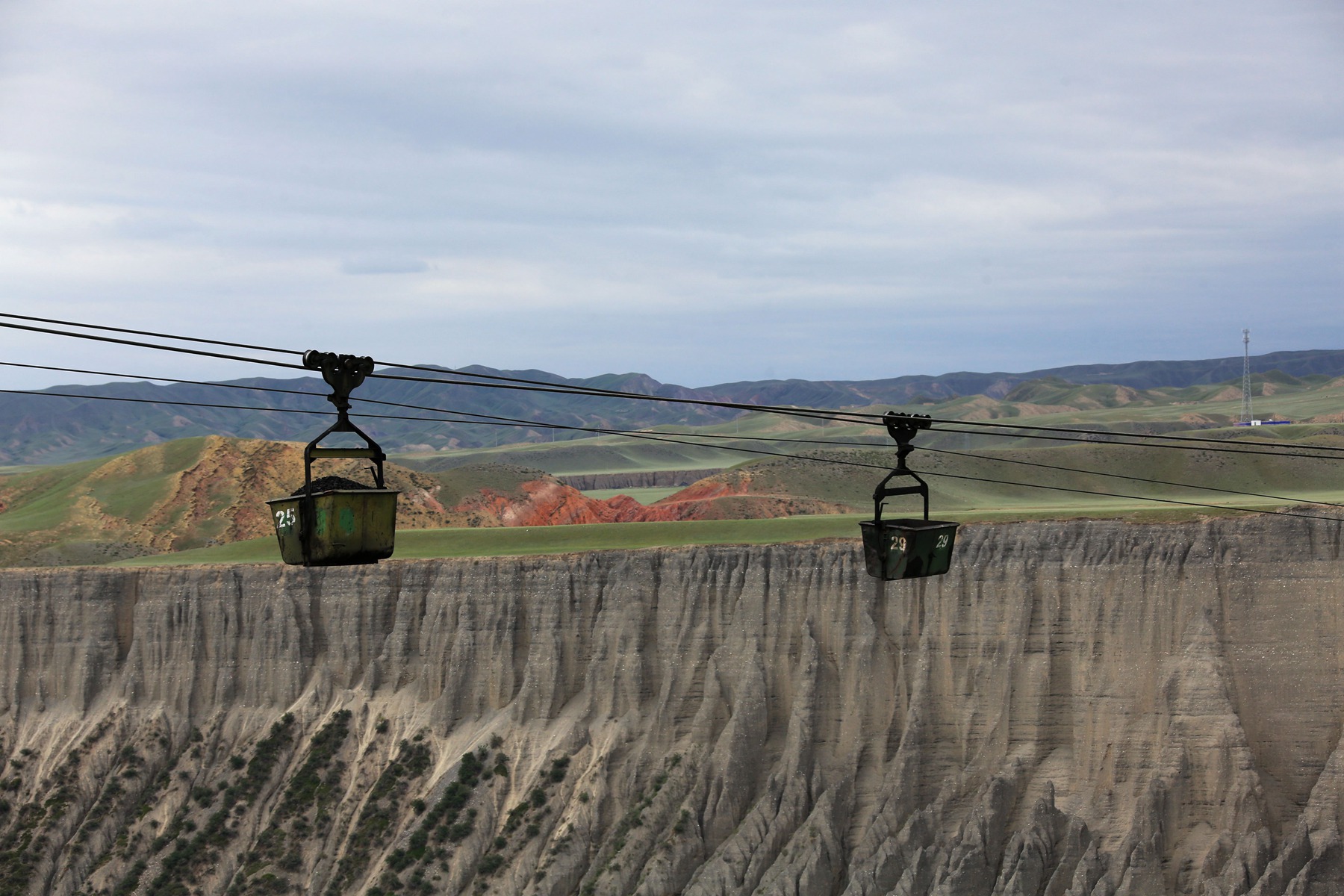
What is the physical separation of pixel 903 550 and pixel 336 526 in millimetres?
7910

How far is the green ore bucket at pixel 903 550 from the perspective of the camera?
18.8m

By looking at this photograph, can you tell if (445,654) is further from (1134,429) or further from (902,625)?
(1134,429)

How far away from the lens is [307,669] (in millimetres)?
64000

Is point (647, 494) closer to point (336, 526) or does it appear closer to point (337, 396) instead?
point (336, 526)

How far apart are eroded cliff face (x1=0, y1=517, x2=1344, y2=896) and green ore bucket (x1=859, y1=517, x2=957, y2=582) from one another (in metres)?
34.8

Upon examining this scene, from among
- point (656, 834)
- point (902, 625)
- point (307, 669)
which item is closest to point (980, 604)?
point (902, 625)

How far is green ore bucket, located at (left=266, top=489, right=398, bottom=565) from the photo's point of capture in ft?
55.6

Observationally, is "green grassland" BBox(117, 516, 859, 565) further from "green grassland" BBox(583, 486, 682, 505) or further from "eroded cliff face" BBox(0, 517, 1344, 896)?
"green grassland" BBox(583, 486, 682, 505)

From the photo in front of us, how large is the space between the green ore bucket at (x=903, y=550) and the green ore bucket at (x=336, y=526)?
22.2ft

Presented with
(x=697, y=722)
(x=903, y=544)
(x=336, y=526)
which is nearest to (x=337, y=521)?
(x=336, y=526)

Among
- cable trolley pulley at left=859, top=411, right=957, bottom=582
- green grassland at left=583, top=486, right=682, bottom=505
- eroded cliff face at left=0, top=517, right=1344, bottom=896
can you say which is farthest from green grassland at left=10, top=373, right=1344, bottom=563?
cable trolley pulley at left=859, top=411, right=957, bottom=582

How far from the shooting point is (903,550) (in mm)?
18844

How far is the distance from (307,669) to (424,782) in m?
9.30

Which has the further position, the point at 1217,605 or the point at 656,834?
the point at 656,834
